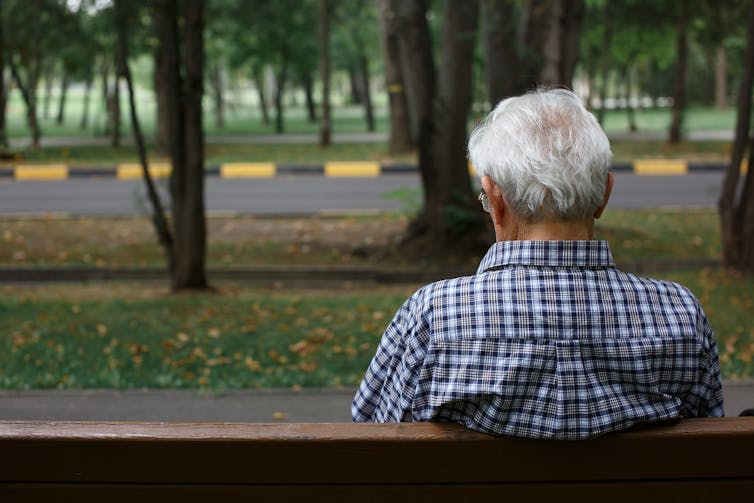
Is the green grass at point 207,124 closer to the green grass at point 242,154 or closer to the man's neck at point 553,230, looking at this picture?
the green grass at point 242,154

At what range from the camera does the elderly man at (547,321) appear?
205 cm

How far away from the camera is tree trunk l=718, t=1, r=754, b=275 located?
8.70 meters

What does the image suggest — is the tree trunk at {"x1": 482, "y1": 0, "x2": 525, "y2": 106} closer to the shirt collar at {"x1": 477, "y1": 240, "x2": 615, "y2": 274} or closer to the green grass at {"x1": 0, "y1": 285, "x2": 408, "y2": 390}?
the green grass at {"x1": 0, "y1": 285, "x2": 408, "y2": 390}

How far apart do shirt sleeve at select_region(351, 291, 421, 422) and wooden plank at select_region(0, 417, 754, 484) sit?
7.1 inches

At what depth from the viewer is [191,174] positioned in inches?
344

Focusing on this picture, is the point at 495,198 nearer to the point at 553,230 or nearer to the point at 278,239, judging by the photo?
the point at 553,230

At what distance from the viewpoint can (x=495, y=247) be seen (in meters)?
2.18

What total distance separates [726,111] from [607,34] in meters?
25.4

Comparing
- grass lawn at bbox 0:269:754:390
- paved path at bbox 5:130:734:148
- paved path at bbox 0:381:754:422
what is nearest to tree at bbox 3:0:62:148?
paved path at bbox 5:130:734:148

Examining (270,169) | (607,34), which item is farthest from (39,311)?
(607,34)

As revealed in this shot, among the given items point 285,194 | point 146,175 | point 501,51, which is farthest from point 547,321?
point 285,194

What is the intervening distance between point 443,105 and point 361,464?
9.05m

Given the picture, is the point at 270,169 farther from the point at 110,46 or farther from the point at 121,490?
the point at 121,490

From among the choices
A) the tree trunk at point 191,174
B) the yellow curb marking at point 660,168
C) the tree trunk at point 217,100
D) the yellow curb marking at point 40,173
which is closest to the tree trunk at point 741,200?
the tree trunk at point 191,174
